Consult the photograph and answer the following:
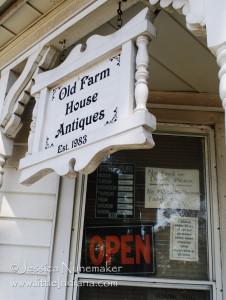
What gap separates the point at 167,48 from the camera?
7.41 feet

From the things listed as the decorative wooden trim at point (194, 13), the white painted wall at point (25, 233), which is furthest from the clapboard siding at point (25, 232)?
the decorative wooden trim at point (194, 13)

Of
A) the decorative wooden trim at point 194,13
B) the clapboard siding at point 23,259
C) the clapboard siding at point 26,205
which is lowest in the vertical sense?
the clapboard siding at point 23,259

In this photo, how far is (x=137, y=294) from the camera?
223 cm

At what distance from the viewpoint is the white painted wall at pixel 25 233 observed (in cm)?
230

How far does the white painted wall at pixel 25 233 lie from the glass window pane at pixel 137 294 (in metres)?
0.26

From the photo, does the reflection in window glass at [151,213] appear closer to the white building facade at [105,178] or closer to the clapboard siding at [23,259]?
the white building facade at [105,178]

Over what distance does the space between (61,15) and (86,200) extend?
3.57 feet

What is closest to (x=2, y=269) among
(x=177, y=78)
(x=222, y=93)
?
(x=177, y=78)

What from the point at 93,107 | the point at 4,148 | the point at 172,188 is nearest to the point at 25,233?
the point at 4,148

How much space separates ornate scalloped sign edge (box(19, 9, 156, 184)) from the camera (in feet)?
4.76

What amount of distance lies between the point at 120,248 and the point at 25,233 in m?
0.58

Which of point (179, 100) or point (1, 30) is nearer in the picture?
point (1, 30)

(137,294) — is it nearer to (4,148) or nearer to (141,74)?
(4,148)

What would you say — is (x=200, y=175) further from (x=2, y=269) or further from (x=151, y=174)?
(x=2, y=269)
